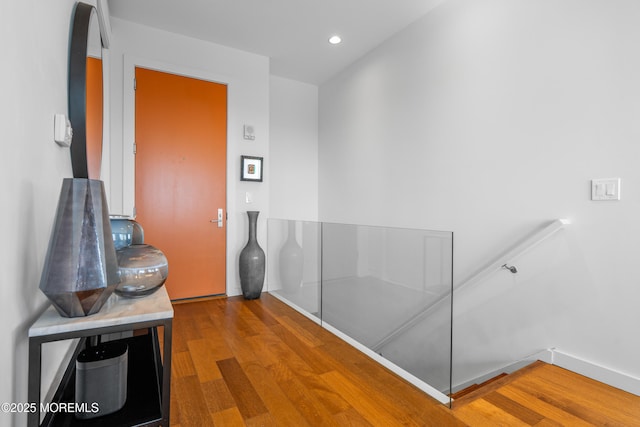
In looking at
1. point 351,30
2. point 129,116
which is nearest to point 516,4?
point 351,30

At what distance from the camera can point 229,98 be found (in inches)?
143

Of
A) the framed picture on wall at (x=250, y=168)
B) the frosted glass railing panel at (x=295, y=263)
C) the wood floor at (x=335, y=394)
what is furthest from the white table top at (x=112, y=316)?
the framed picture on wall at (x=250, y=168)

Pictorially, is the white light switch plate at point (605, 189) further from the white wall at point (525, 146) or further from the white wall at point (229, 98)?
the white wall at point (229, 98)

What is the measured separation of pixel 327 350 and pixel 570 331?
Answer: 1.57 meters

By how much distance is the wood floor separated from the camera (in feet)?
5.09

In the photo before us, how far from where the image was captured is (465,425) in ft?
4.99

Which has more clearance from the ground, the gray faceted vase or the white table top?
the gray faceted vase

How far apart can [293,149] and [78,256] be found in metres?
3.82

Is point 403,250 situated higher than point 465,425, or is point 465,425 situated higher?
point 403,250

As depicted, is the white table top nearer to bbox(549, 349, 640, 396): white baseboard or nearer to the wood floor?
the wood floor

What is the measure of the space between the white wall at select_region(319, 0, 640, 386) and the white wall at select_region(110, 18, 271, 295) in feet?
4.66

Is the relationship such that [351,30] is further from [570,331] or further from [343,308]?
[570,331]

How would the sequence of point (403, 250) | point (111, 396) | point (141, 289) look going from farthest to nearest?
point (403, 250)
point (141, 289)
point (111, 396)

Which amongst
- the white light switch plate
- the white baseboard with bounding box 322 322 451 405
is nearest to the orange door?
the white baseboard with bounding box 322 322 451 405
